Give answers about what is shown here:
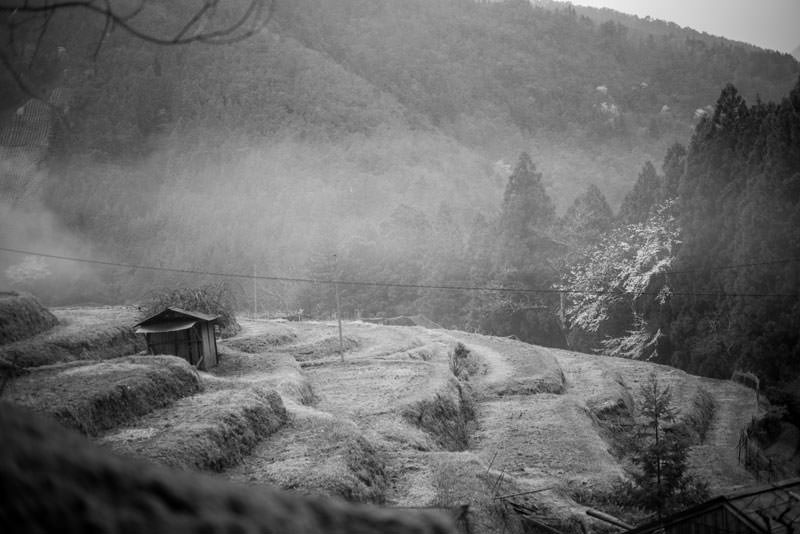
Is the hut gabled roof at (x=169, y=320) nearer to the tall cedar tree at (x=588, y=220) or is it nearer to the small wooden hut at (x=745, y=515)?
the small wooden hut at (x=745, y=515)

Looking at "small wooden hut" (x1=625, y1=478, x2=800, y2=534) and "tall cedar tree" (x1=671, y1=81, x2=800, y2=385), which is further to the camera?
"tall cedar tree" (x1=671, y1=81, x2=800, y2=385)

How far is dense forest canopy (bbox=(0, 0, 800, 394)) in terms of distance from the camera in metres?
32.9

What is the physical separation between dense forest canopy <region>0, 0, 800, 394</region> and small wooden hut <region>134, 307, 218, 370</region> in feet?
36.6

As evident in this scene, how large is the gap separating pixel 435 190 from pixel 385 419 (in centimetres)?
10948

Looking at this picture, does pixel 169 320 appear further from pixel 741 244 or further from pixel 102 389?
pixel 741 244

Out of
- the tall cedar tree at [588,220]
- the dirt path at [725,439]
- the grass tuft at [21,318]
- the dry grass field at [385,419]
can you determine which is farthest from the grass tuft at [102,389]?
the tall cedar tree at [588,220]

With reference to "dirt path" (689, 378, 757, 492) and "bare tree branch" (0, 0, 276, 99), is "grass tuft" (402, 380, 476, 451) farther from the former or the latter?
"bare tree branch" (0, 0, 276, 99)

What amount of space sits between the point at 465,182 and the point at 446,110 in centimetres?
7059

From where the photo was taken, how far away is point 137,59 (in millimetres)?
166000

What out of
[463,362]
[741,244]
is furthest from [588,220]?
[463,362]

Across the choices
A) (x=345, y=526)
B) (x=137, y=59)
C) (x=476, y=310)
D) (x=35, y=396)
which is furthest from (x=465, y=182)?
(x=345, y=526)

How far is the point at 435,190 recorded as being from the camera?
124000 mm

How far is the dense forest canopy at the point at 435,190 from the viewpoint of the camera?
3294cm

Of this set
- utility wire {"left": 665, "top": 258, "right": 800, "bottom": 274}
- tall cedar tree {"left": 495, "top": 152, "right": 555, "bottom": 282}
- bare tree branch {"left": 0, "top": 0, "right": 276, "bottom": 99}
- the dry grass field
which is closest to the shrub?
the dry grass field
